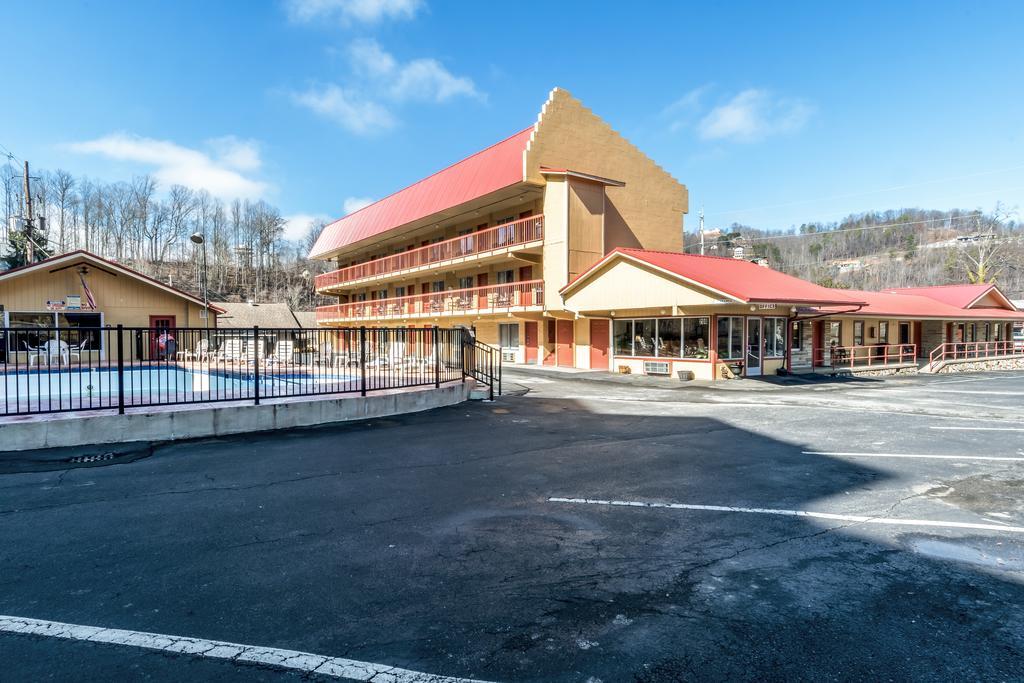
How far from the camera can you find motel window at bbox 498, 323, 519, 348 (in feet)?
106

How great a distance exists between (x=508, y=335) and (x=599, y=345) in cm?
767

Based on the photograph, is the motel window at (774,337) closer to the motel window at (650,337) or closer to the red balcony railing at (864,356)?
the motel window at (650,337)

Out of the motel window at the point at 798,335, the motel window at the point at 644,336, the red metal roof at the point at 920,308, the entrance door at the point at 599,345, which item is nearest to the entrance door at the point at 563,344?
the entrance door at the point at 599,345

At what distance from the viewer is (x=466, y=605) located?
366cm

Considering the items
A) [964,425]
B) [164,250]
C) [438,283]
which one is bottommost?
[964,425]

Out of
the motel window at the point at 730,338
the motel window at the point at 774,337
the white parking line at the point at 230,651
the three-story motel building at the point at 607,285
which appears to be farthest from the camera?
the motel window at the point at 774,337

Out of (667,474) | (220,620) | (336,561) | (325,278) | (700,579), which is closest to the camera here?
(220,620)

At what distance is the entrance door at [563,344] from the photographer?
28.3 metres

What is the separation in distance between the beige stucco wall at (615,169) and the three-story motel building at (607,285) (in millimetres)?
78

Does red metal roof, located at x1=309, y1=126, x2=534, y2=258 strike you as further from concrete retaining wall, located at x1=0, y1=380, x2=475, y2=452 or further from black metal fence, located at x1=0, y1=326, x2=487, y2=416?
concrete retaining wall, located at x1=0, y1=380, x2=475, y2=452

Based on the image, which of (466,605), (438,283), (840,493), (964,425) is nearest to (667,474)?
(840,493)

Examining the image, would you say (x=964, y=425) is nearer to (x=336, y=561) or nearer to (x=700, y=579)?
(x=700, y=579)

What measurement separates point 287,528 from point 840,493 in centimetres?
624

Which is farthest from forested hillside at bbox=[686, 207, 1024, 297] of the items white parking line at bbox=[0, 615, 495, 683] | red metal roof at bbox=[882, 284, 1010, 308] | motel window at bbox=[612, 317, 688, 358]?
white parking line at bbox=[0, 615, 495, 683]
